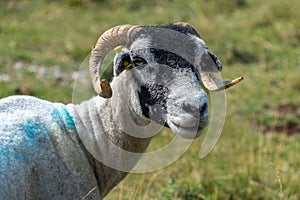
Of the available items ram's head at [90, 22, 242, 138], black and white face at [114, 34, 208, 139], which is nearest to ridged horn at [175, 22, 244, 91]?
ram's head at [90, 22, 242, 138]

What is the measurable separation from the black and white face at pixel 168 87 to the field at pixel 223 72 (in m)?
0.95

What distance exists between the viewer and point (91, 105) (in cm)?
518

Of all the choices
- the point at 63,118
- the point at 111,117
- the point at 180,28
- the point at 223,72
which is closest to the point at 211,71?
the point at 180,28

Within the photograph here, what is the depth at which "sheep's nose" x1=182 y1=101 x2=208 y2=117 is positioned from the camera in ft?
14.5

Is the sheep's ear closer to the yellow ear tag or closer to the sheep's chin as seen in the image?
the yellow ear tag

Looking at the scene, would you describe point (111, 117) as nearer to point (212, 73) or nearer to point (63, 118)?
point (63, 118)

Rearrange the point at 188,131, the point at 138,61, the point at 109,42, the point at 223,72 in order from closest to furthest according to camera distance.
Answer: the point at 188,131 → the point at 138,61 → the point at 109,42 → the point at 223,72

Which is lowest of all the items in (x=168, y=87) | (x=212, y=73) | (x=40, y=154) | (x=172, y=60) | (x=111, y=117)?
(x=111, y=117)

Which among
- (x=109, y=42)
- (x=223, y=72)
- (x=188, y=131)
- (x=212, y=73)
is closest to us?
(x=188, y=131)

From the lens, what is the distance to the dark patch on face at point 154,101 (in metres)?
4.66

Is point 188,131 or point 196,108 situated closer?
point 196,108

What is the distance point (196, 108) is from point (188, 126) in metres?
0.14

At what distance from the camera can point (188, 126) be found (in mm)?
4496

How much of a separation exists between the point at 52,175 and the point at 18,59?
19.1 ft
